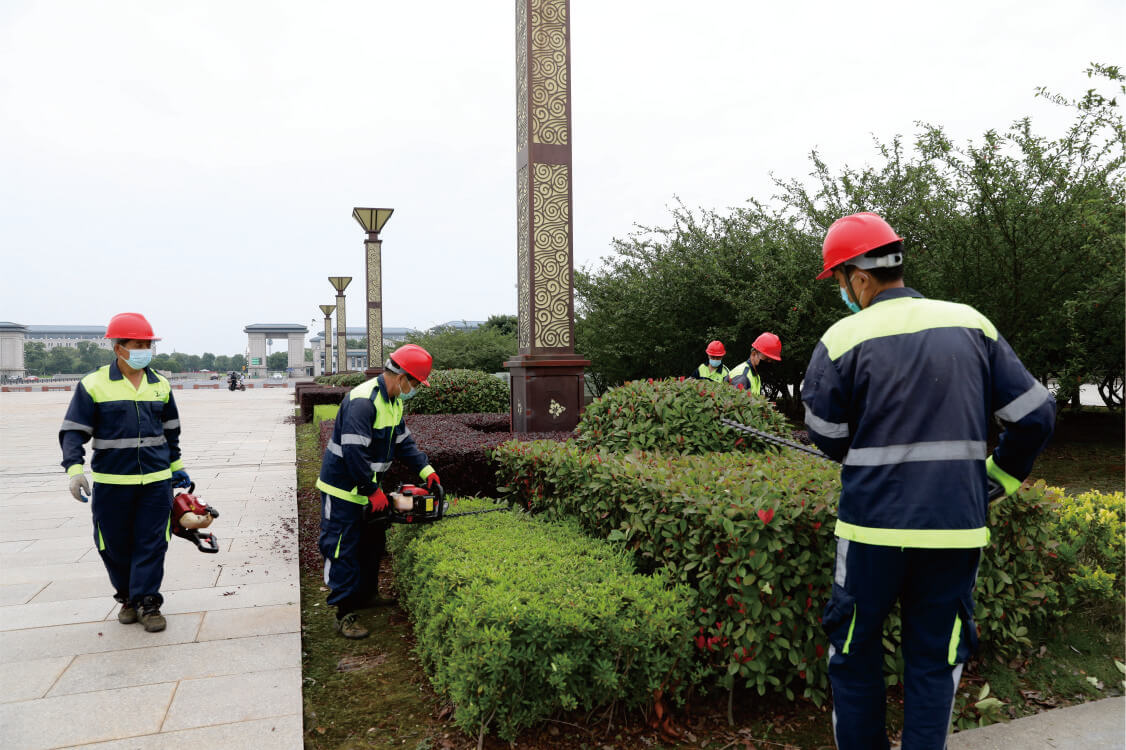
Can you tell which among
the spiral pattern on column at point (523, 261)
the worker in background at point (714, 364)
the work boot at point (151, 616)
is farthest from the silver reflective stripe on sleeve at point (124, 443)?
the worker in background at point (714, 364)

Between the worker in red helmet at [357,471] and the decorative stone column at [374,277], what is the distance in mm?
17253

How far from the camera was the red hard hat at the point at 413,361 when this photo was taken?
13.5 feet

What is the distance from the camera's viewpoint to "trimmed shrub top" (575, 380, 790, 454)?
4992 millimetres

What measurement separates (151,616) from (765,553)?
3531mm

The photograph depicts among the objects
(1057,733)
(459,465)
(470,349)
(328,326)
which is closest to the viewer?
(1057,733)

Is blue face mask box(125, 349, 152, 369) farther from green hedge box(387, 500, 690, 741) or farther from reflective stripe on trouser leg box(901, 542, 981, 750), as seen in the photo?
reflective stripe on trouser leg box(901, 542, 981, 750)

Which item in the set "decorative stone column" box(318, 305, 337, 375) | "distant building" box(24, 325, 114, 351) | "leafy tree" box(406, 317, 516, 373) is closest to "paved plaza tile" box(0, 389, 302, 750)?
"leafy tree" box(406, 317, 516, 373)

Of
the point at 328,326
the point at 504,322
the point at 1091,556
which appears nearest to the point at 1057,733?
the point at 1091,556

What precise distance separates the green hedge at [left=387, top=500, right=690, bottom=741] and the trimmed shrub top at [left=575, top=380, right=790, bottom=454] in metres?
1.73

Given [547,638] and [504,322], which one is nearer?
[547,638]

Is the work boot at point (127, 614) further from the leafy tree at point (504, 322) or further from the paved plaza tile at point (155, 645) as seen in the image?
the leafy tree at point (504, 322)

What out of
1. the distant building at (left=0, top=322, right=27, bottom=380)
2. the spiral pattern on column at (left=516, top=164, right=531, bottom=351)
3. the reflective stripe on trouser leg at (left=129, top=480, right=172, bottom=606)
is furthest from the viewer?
the distant building at (left=0, top=322, right=27, bottom=380)

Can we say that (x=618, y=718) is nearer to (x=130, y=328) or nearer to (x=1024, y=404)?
(x=1024, y=404)

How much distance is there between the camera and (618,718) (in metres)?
2.97
